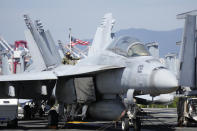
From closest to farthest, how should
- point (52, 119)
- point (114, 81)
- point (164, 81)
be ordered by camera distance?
point (164, 81) < point (114, 81) < point (52, 119)

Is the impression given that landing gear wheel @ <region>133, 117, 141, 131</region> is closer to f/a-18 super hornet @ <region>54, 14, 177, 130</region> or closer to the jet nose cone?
f/a-18 super hornet @ <region>54, 14, 177, 130</region>

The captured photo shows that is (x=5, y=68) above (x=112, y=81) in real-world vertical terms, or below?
above

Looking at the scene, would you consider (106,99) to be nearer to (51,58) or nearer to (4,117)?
(4,117)

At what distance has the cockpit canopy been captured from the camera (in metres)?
12.5

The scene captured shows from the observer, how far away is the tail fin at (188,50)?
14.1 m

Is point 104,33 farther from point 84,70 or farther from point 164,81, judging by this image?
point 164,81

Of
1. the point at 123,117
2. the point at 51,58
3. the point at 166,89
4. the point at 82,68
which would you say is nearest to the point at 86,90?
the point at 82,68

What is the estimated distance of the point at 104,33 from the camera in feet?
75.5

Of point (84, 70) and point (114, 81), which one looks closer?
point (114, 81)

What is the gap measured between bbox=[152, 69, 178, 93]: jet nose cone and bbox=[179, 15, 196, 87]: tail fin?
280 cm

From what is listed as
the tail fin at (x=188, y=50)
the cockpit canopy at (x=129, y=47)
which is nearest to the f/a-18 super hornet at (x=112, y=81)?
the cockpit canopy at (x=129, y=47)

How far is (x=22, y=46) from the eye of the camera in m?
126

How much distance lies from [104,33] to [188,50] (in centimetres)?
893

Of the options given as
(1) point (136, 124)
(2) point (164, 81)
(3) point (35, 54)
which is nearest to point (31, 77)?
(1) point (136, 124)
